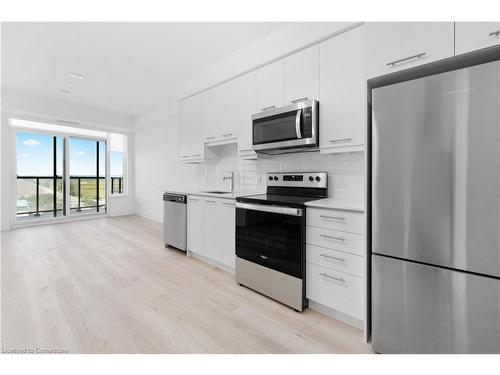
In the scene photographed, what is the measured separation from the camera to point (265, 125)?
2.39m

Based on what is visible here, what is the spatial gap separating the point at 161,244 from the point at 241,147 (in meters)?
2.17

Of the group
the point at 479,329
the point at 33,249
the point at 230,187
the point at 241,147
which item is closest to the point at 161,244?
the point at 230,187

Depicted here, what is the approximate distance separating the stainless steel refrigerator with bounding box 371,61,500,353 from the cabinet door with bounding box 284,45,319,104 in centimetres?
86

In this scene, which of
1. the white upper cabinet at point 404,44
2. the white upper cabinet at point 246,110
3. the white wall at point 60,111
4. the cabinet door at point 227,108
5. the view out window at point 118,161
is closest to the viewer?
the white upper cabinet at point 404,44

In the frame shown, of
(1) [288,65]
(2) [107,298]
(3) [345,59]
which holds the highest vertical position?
(1) [288,65]

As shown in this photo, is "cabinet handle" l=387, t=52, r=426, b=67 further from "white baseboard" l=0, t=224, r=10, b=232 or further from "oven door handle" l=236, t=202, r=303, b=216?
"white baseboard" l=0, t=224, r=10, b=232

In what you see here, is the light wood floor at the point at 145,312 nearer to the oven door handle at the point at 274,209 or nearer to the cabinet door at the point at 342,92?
the oven door handle at the point at 274,209

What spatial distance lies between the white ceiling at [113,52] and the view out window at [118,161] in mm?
1987

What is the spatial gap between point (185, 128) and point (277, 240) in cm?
241

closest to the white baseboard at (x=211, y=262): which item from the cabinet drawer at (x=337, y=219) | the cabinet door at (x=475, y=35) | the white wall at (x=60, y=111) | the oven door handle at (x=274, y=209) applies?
the oven door handle at (x=274, y=209)

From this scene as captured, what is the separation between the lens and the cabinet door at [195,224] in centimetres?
290

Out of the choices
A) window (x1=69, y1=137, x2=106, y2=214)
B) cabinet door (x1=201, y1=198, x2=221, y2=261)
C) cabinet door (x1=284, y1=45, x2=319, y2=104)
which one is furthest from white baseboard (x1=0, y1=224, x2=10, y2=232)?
cabinet door (x1=284, y1=45, x2=319, y2=104)

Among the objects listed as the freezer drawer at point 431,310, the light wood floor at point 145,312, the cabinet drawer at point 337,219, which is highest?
the cabinet drawer at point 337,219

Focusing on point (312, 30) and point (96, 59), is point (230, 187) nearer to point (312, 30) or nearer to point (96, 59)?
point (312, 30)
